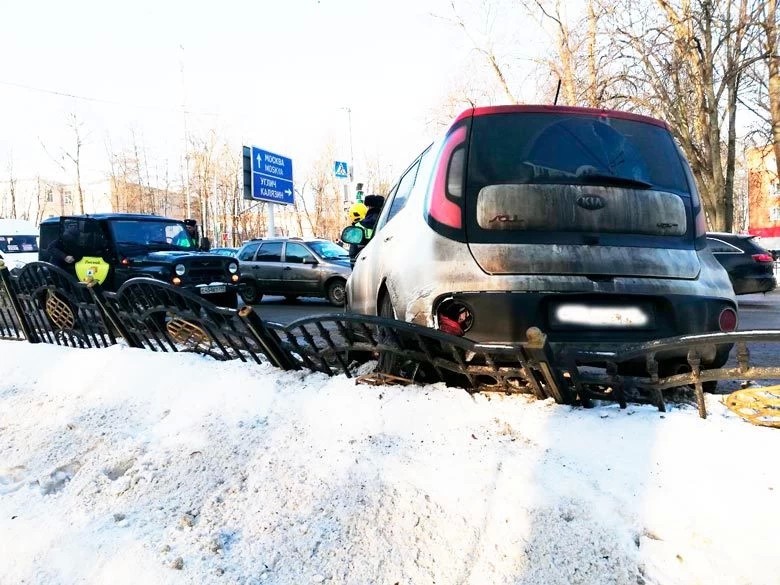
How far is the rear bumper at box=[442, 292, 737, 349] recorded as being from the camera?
7.91ft

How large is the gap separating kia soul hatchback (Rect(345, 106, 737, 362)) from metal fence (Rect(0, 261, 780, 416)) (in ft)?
0.56

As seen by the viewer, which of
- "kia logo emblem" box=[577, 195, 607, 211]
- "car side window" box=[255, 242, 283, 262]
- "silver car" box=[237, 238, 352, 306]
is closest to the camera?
"kia logo emblem" box=[577, 195, 607, 211]

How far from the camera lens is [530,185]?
100 inches

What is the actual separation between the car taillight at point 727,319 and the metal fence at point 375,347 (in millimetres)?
227

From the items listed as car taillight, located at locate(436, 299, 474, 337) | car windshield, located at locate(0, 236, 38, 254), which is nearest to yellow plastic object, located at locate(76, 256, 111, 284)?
car taillight, located at locate(436, 299, 474, 337)

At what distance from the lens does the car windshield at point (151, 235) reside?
9117 millimetres

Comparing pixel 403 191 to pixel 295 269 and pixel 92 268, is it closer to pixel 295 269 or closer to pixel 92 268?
pixel 92 268

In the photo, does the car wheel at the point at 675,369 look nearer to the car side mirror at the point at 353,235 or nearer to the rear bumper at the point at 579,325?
the rear bumper at the point at 579,325

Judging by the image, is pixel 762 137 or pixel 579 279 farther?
pixel 762 137

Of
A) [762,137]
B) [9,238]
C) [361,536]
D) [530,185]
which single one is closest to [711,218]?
[762,137]

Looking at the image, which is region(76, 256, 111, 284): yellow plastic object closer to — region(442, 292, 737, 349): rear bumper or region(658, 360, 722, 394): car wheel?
region(442, 292, 737, 349): rear bumper

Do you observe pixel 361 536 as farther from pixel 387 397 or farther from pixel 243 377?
pixel 243 377

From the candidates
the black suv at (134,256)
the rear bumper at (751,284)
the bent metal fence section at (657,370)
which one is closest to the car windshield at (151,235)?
the black suv at (134,256)

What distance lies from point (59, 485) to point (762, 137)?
75.4ft
